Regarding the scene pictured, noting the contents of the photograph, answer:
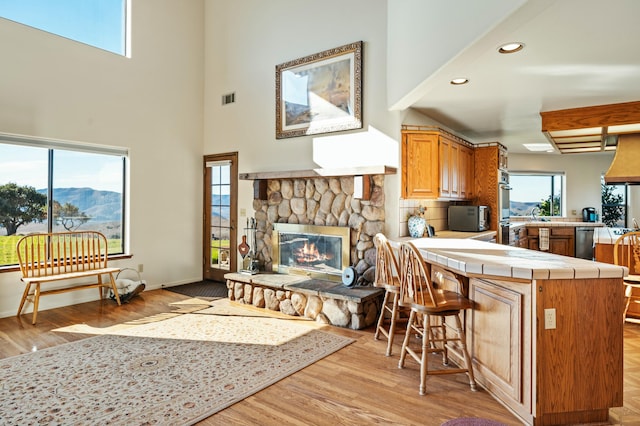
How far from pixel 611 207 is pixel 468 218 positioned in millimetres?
4989

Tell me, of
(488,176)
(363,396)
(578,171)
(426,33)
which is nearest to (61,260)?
(363,396)

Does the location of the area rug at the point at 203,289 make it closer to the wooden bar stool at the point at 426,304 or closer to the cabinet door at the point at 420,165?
the cabinet door at the point at 420,165

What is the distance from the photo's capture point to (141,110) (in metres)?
5.73

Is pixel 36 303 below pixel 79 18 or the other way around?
below

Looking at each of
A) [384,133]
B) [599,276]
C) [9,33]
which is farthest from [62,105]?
[599,276]

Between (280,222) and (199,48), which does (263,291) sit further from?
(199,48)

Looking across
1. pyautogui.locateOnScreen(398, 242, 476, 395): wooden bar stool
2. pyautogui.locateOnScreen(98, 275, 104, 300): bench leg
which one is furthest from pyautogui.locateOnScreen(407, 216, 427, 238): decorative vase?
pyautogui.locateOnScreen(98, 275, 104, 300): bench leg

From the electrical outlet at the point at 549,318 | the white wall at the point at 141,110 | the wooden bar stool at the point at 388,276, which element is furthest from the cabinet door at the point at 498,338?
the white wall at the point at 141,110

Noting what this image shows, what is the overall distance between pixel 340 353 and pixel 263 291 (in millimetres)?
1722

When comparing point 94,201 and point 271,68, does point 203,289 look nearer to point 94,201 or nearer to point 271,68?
point 94,201

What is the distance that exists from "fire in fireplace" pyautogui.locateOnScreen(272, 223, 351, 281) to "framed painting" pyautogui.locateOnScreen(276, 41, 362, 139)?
51.8 inches

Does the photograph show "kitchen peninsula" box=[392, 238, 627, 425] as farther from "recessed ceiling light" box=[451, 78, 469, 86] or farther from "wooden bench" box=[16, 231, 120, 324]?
"wooden bench" box=[16, 231, 120, 324]

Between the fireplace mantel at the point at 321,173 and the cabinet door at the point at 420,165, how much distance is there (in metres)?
0.22

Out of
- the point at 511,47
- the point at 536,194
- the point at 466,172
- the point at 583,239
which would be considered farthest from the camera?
the point at 536,194
